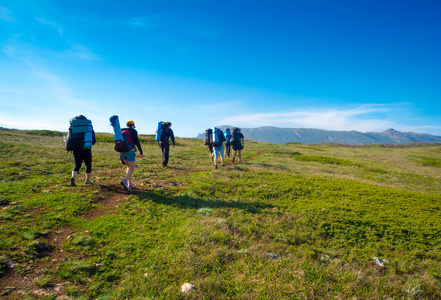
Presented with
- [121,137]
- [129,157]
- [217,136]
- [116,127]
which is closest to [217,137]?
[217,136]

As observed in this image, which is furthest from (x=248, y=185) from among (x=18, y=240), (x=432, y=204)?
(x=18, y=240)

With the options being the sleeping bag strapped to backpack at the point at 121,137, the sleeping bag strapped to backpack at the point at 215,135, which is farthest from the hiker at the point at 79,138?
the sleeping bag strapped to backpack at the point at 215,135

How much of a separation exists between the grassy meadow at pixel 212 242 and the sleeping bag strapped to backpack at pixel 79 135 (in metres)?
1.99

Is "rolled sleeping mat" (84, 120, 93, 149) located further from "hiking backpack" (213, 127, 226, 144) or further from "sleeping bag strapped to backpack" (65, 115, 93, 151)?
"hiking backpack" (213, 127, 226, 144)

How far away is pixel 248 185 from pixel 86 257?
28.0 ft

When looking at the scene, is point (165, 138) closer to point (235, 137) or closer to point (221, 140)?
point (221, 140)

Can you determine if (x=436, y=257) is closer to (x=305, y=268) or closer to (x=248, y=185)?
(x=305, y=268)

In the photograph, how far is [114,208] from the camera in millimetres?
7773

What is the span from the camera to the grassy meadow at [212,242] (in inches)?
163

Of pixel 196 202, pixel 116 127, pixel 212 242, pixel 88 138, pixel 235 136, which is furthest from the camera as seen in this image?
pixel 235 136

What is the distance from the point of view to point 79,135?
959 centimetres

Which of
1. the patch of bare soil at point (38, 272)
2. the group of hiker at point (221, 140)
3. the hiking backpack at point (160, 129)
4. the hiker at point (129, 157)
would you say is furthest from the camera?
the group of hiker at point (221, 140)

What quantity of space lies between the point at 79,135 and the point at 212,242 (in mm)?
8408

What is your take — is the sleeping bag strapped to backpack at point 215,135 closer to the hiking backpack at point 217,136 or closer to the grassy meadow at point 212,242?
the hiking backpack at point 217,136
